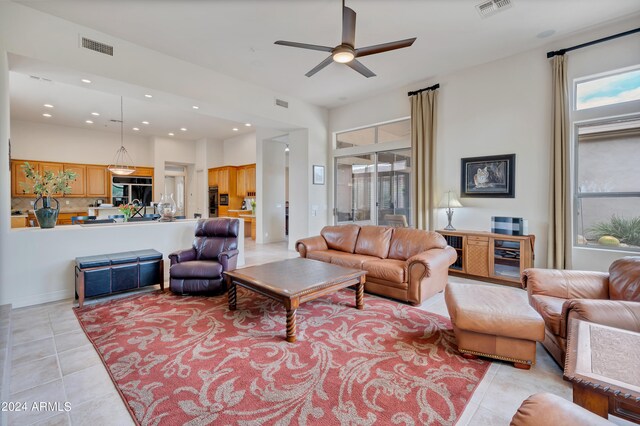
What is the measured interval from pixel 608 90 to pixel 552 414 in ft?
16.3

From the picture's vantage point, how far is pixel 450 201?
197 inches

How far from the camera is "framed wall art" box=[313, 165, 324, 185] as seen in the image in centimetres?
693

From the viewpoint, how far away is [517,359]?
218 cm

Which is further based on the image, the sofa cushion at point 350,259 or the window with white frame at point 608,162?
the sofa cushion at point 350,259

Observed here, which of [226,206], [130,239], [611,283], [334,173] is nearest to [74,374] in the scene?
[130,239]

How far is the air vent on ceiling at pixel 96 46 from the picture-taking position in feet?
12.2

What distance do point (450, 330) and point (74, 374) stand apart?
3228 millimetres

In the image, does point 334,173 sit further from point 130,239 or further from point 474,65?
point 130,239

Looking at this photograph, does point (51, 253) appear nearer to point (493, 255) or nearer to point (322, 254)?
point (322, 254)

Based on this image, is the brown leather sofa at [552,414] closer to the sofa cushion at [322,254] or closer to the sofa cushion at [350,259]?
the sofa cushion at [350,259]

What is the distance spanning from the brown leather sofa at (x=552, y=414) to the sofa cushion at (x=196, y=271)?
11.2ft

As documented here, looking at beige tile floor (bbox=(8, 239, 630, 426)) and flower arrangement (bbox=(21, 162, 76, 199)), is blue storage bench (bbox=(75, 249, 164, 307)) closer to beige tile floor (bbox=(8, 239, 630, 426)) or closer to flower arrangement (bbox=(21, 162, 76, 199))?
beige tile floor (bbox=(8, 239, 630, 426))

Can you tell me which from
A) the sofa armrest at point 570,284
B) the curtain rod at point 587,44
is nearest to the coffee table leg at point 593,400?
the sofa armrest at point 570,284

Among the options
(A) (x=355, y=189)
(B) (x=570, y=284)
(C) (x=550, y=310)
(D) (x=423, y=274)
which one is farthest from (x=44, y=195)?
(B) (x=570, y=284)
